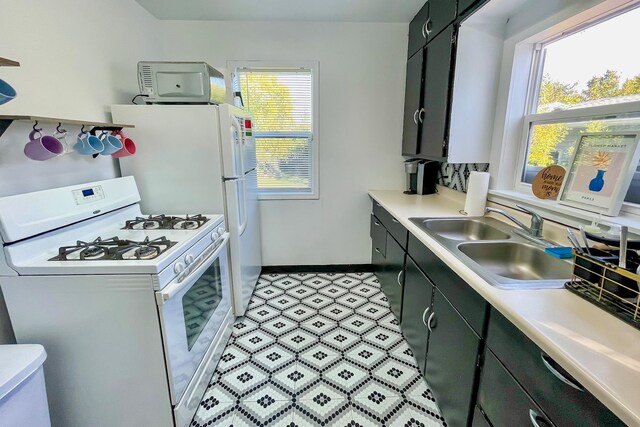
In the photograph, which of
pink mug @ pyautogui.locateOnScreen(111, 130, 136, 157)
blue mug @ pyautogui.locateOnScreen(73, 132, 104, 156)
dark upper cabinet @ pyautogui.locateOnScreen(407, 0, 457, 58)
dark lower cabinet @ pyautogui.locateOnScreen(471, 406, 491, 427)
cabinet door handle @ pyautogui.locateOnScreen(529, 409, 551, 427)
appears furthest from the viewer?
dark upper cabinet @ pyautogui.locateOnScreen(407, 0, 457, 58)

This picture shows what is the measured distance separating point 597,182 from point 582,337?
0.95 metres

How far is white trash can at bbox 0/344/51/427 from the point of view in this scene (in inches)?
37.9

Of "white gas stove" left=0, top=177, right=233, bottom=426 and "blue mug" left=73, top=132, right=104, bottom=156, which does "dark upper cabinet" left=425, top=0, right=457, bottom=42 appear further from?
"blue mug" left=73, top=132, right=104, bottom=156

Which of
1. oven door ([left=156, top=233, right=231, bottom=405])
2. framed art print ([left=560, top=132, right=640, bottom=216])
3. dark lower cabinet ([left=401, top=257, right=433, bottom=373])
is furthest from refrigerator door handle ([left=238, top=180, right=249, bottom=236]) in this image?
framed art print ([left=560, top=132, right=640, bottom=216])

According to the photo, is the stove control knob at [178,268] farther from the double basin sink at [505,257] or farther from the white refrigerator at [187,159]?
the double basin sink at [505,257]

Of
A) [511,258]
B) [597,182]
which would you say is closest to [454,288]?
[511,258]

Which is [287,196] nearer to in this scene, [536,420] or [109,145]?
[109,145]

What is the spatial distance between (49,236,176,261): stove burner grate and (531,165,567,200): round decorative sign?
1933 millimetres

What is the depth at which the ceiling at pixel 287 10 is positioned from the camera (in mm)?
2291

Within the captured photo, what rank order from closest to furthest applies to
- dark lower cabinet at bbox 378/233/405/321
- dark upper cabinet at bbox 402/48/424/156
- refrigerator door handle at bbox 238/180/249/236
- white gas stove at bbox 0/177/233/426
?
white gas stove at bbox 0/177/233/426
dark lower cabinet at bbox 378/233/405/321
refrigerator door handle at bbox 238/180/249/236
dark upper cabinet at bbox 402/48/424/156

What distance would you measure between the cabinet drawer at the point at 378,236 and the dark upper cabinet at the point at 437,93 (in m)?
0.71

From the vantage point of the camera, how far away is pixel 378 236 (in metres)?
2.74

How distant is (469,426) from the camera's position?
121 cm

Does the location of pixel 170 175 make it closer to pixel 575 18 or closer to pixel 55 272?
pixel 55 272
